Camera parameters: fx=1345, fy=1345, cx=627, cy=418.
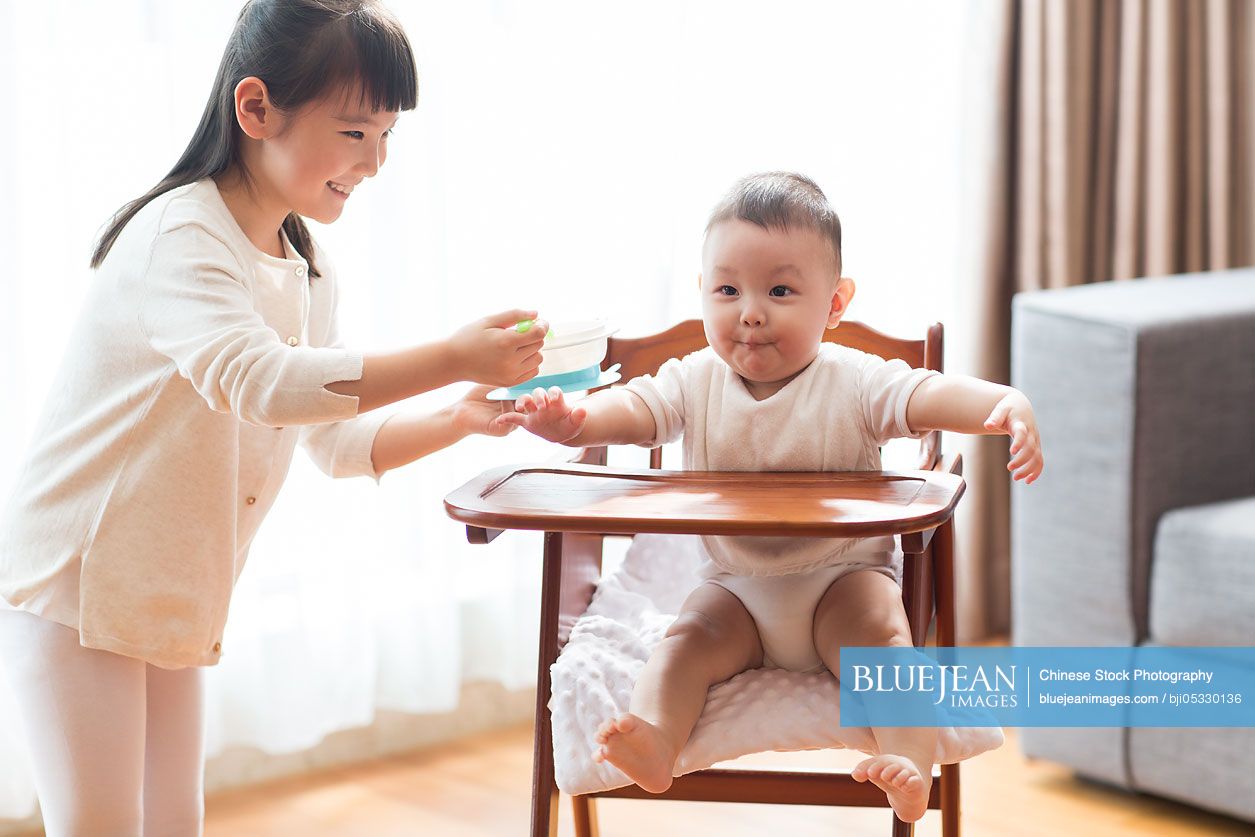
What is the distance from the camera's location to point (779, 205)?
1.37 metres

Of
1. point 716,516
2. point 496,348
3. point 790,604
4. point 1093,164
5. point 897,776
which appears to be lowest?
point 897,776

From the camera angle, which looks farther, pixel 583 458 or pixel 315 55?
pixel 583 458

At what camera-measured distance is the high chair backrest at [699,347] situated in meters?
1.62

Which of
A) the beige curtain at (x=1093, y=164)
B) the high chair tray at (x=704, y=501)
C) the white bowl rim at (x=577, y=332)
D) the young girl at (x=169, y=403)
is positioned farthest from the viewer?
the beige curtain at (x=1093, y=164)

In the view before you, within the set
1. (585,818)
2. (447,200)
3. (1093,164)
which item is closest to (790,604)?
(585,818)

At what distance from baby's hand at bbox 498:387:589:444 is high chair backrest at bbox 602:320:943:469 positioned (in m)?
0.43

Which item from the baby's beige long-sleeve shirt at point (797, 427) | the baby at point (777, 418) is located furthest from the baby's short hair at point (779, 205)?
the baby's beige long-sleeve shirt at point (797, 427)

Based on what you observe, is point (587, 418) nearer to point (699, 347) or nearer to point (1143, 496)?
point (699, 347)

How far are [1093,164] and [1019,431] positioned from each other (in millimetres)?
1760

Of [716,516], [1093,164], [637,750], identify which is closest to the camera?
[716,516]

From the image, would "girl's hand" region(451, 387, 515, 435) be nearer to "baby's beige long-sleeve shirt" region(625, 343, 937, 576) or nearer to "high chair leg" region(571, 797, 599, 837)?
"baby's beige long-sleeve shirt" region(625, 343, 937, 576)

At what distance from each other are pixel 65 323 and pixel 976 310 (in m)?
1.69

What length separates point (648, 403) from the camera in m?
1.44

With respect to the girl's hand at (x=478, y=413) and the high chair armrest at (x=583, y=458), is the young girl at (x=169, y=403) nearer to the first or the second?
the girl's hand at (x=478, y=413)
